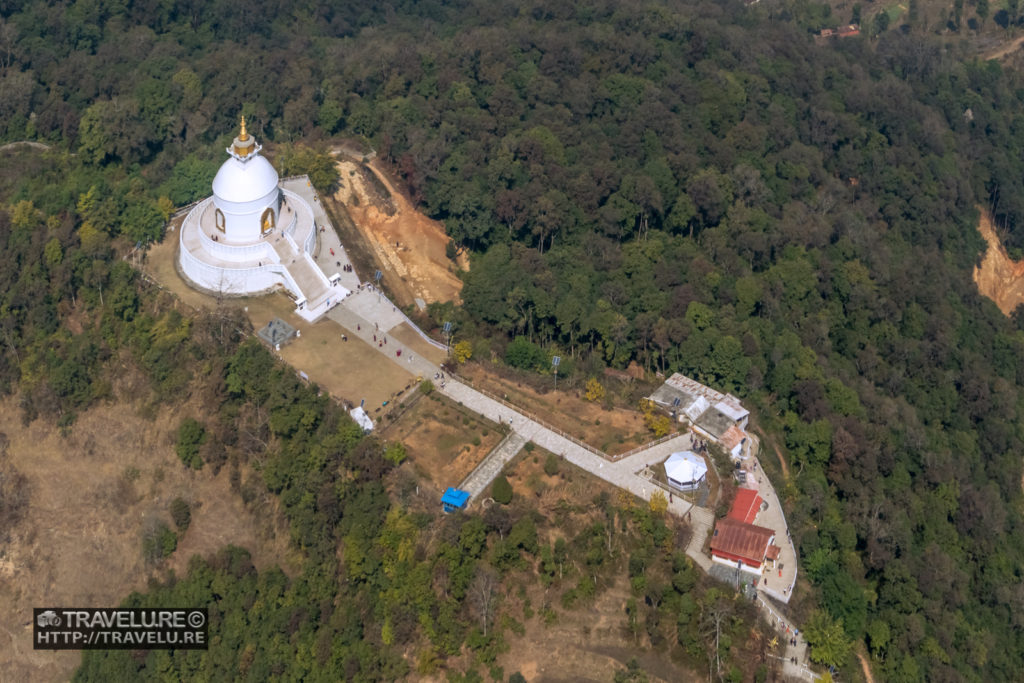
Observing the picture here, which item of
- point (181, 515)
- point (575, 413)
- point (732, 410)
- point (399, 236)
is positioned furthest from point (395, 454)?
point (399, 236)

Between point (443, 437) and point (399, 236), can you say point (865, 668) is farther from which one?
point (399, 236)

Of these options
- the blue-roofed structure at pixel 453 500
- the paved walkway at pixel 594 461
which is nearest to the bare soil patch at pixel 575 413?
the paved walkway at pixel 594 461

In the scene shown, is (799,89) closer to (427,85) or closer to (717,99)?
(717,99)

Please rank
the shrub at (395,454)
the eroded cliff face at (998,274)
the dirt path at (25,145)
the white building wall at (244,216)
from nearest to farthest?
the shrub at (395,454), the white building wall at (244,216), the dirt path at (25,145), the eroded cliff face at (998,274)

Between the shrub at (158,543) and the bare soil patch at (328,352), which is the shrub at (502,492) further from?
the shrub at (158,543)

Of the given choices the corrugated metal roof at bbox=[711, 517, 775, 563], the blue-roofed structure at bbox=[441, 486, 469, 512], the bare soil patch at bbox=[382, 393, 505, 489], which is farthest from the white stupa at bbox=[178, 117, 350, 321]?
the corrugated metal roof at bbox=[711, 517, 775, 563]

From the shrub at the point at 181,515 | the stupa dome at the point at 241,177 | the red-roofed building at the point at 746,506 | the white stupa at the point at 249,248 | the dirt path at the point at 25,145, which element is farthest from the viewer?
the dirt path at the point at 25,145

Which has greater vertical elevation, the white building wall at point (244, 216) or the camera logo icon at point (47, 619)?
the white building wall at point (244, 216)

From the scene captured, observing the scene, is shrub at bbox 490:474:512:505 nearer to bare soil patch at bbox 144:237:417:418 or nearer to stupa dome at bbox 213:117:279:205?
bare soil patch at bbox 144:237:417:418
